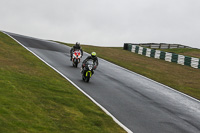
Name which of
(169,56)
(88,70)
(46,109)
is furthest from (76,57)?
(169,56)

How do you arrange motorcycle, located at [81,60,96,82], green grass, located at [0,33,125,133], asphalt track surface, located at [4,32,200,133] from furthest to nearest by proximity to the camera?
1. motorcycle, located at [81,60,96,82]
2. asphalt track surface, located at [4,32,200,133]
3. green grass, located at [0,33,125,133]

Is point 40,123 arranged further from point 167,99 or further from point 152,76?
point 152,76

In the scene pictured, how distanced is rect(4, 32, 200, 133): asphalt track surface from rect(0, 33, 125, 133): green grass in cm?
87

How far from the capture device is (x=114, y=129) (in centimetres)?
911

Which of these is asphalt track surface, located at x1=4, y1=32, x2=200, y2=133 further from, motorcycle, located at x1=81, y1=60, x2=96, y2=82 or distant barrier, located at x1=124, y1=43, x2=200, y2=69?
distant barrier, located at x1=124, y1=43, x2=200, y2=69

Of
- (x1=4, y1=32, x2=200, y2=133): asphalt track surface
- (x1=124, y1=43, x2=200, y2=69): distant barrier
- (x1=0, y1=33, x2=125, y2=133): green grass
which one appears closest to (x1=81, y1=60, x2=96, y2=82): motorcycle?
(x1=4, y1=32, x2=200, y2=133): asphalt track surface

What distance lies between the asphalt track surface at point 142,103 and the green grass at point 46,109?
0.87 meters

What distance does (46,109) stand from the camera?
9.44 meters

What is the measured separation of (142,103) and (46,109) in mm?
5248

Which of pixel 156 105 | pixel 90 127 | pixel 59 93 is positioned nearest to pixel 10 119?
pixel 90 127

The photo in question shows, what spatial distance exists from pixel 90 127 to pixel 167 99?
7.46m

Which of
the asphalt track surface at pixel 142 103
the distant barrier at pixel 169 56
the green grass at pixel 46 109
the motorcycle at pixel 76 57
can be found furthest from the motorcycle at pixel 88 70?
the distant barrier at pixel 169 56

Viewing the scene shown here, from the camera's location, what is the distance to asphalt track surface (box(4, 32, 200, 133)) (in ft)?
34.1

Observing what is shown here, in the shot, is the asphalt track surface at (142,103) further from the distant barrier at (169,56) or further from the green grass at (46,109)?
the distant barrier at (169,56)
